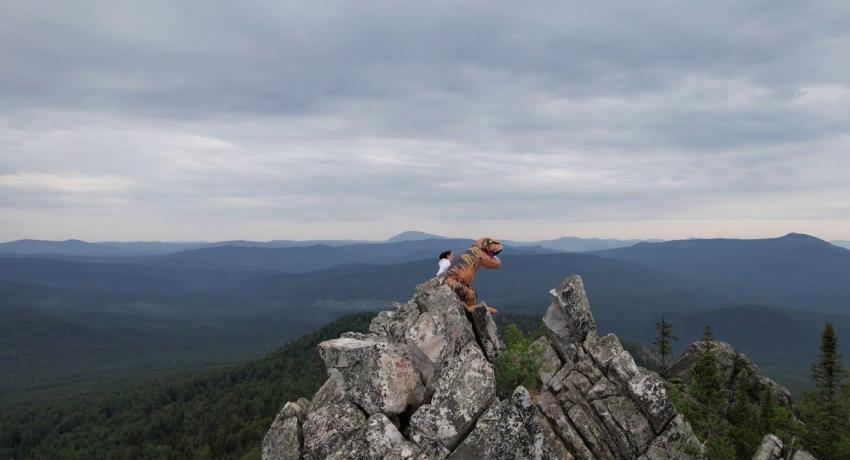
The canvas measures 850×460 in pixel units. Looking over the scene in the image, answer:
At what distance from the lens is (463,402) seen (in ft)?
84.0

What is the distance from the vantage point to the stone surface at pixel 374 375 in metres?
27.2

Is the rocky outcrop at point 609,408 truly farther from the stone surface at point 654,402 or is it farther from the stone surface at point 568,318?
the stone surface at point 568,318

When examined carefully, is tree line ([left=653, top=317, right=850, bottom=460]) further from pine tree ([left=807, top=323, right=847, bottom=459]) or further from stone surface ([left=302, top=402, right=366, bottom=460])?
stone surface ([left=302, top=402, right=366, bottom=460])

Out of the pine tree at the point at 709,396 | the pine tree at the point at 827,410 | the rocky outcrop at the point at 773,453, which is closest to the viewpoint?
the rocky outcrop at the point at 773,453

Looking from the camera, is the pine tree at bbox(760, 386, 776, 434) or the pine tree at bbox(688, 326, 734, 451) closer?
the pine tree at bbox(688, 326, 734, 451)

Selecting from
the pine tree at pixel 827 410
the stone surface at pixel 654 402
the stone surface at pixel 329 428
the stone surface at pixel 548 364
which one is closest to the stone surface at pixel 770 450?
the stone surface at pixel 654 402

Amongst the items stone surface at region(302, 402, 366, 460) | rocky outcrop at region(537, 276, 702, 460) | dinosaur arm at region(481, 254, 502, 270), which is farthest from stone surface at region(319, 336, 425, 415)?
dinosaur arm at region(481, 254, 502, 270)

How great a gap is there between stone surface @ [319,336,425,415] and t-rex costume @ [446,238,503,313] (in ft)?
24.4

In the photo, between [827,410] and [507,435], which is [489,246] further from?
[827,410]

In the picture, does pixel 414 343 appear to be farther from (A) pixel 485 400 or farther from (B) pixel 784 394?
(B) pixel 784 394

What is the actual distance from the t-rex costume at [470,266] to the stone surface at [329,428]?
10.9 metres

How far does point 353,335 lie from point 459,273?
8.61 metres

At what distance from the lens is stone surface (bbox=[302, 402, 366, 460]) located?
26109mm

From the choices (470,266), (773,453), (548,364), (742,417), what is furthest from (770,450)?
(470,266)
